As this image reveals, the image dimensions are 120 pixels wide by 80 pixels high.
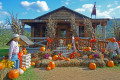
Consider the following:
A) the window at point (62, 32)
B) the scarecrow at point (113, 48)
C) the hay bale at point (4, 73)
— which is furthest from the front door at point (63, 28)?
the hay bale at point (4, 73)

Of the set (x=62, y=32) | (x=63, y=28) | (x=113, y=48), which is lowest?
→ (x=113, y=48)

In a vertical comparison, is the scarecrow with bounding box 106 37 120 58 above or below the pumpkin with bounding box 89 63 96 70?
above

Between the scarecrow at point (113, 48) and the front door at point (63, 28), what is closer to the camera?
the scarecrow at point (113, 48)

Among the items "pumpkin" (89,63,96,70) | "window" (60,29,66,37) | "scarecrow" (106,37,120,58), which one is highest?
"window" (60,29,66,37)

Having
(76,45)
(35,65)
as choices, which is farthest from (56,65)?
(76,45)

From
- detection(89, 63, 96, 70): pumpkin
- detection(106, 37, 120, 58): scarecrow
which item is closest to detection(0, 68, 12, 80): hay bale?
detection(89, 63, 96, 70): pumpkin

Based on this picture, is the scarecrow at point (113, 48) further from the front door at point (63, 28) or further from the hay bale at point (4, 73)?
the front door at point (63, 28)

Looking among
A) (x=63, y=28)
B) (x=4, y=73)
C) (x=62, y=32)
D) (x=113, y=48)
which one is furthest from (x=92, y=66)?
(x=62, y=32)

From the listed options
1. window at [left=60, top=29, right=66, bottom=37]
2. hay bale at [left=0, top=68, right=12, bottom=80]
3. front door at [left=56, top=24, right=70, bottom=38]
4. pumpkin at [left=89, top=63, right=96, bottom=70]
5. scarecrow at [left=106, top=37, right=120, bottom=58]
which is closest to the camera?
hay bale at [left=0, top=68, right=12, bottom=80]

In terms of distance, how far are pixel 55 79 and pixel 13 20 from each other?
15.9 feet

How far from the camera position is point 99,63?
535 cm

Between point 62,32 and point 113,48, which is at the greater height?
point 62,32

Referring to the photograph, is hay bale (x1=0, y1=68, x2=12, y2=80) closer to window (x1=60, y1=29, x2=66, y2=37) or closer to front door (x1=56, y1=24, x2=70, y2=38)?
front door (x1=56, y1=24, x2=70, y2=38)

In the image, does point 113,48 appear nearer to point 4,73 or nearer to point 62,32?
point 4,73
